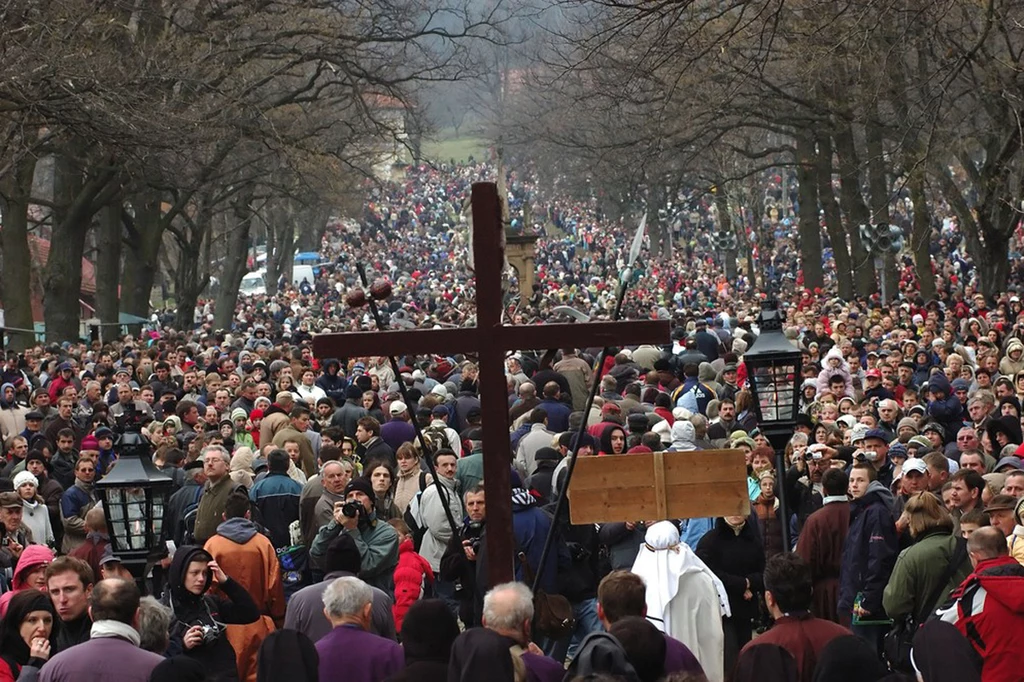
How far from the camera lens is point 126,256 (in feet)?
163

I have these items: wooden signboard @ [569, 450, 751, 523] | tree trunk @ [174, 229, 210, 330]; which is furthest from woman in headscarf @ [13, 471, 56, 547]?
tree trunk @ [174, 229, 210, 330]

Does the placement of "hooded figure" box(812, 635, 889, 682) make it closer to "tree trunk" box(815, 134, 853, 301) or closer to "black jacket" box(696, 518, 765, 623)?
"black jacket" box(696, 518, 765, 623)

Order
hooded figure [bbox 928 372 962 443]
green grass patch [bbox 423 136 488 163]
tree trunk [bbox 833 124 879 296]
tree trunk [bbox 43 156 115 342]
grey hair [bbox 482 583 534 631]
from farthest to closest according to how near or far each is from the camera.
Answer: green grass patch [bbox 423 136 488 163], tree trunk [bbox 43 156 115 342], tree trunk [bbox 833 124 879 296], hooded figure [bbox 928 372 962 443], grey hair [bbox 482 583 534 631]

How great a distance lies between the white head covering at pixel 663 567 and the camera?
9.10 metres

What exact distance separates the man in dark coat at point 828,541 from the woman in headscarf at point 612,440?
11.7 feet

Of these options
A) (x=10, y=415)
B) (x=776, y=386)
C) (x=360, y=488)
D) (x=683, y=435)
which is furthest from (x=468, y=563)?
(x=10, y=415)

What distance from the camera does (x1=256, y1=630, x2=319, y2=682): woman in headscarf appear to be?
7078mm

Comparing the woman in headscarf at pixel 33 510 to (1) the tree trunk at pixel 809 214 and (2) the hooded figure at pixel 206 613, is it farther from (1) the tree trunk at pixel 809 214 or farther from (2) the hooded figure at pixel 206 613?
(1) the tree trunk at pixel 809 214

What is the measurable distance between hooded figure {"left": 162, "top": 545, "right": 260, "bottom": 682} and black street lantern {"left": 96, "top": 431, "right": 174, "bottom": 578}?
11.6 inches

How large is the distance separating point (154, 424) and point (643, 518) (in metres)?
9.75

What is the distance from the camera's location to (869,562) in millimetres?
9781

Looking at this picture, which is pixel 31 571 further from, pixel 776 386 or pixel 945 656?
pixel 945 656

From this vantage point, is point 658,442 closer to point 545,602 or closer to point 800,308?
point 545,602

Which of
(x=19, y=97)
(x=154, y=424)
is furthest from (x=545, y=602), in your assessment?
(x=19, y=97)
